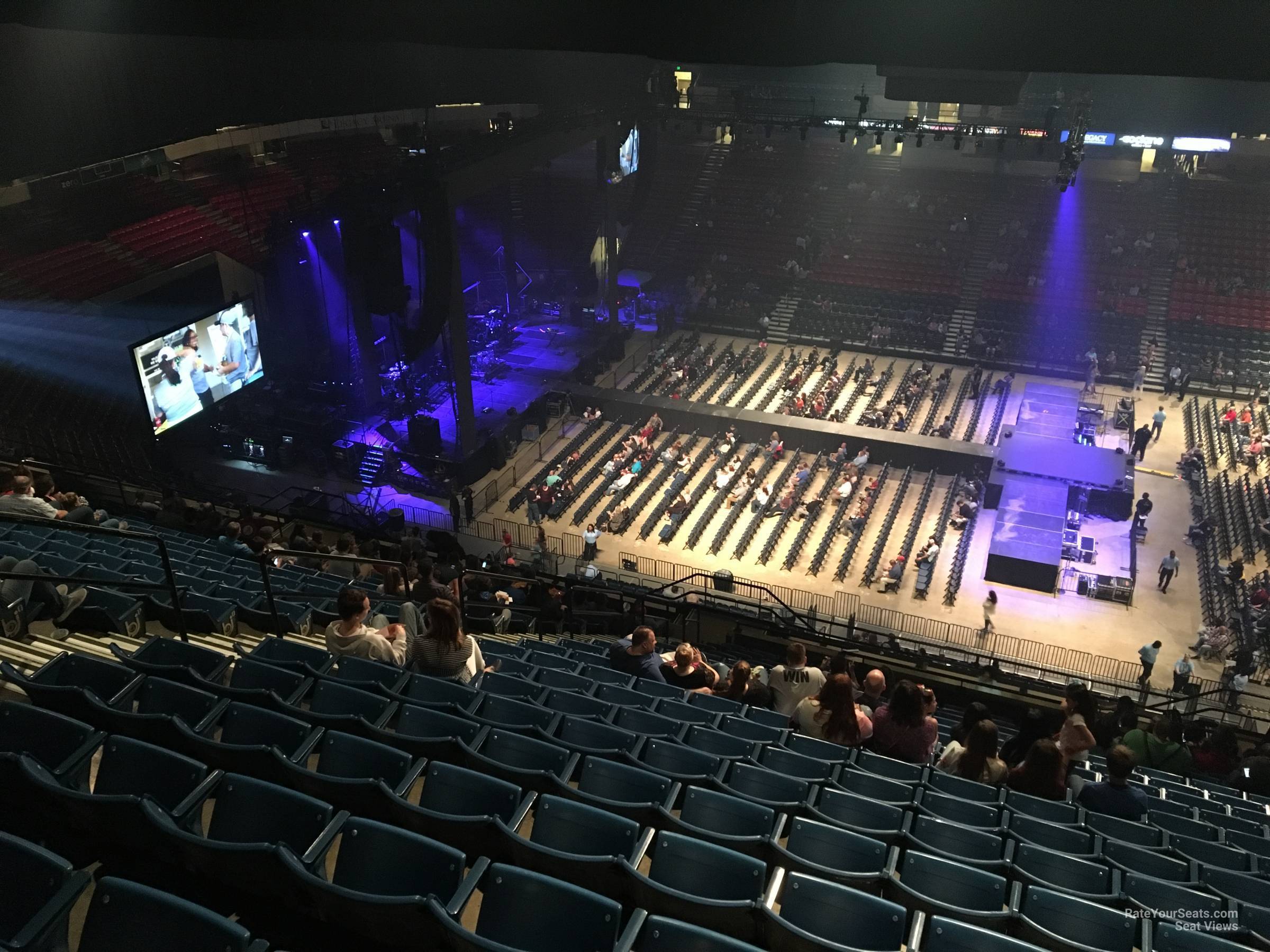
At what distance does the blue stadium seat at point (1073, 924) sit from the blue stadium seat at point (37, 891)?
13.8 ft

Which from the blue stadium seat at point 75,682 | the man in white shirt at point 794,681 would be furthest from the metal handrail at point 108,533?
the man in white shirt at point 794,681

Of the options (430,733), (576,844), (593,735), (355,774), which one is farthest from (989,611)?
(355,774)

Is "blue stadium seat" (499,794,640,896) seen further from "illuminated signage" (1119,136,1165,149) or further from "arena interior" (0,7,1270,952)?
"illuminated signage" (1119,136,1165,149)

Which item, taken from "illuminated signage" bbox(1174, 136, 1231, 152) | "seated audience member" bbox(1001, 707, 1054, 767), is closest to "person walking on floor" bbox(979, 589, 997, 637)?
"seated audience member" bbox(1001, 707, 1054, 767)

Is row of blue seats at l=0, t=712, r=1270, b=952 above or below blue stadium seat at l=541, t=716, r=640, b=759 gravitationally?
above

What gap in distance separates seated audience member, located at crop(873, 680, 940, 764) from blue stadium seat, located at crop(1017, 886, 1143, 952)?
2.36m

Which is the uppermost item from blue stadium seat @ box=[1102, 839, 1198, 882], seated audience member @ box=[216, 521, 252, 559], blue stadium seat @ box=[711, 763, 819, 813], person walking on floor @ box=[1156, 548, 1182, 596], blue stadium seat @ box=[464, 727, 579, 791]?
blue stadium seat @ box=[464, 727, 579, 791]

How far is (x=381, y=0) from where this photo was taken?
19.9 ft

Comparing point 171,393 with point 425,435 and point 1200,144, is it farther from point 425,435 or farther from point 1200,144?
point 1200,144

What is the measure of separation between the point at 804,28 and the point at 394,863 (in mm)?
4793

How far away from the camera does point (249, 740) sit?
516 cm

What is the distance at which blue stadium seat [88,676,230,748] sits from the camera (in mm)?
5059

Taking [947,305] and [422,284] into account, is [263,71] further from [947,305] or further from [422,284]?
[947,305]

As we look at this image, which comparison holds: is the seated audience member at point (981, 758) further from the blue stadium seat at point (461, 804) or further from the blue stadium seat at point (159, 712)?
the blue stadium seat at point (159, 712)
